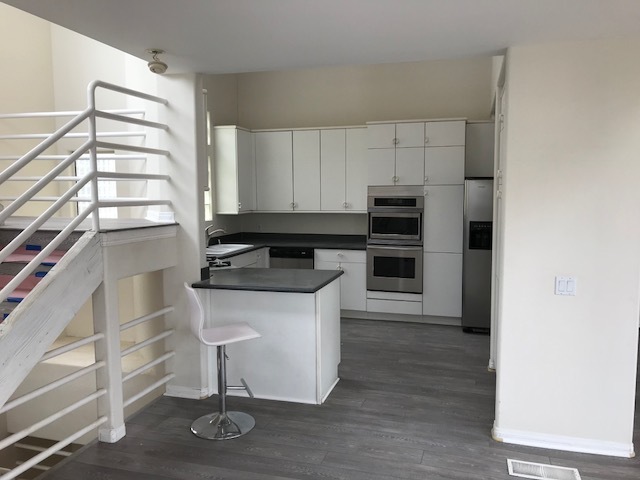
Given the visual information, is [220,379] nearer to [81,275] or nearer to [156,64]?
[81,275]

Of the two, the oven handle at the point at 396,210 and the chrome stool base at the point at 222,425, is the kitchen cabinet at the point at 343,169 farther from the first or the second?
the chrome stool base at the point at 222,425

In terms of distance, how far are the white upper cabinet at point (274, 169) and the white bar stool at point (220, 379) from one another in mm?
3236

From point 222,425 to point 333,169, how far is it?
3739 mm

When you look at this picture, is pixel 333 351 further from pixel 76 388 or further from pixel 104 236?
pixel 76 388

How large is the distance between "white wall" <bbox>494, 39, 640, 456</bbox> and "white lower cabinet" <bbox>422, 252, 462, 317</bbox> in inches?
104

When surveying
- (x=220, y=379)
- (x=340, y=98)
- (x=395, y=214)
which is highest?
(x=340, y=98)

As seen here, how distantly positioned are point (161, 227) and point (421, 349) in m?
2.80

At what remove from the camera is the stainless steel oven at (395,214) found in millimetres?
5758

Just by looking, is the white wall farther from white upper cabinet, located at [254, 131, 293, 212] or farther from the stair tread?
white upper cabinet, located at [254, 131, 293, 212]

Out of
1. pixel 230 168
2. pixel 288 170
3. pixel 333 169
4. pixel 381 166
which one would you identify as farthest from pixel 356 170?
pixel 230 168

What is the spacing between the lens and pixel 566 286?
118 inches

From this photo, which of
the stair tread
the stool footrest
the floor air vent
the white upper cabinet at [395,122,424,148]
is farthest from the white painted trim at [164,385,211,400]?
the white upper cabinet at [395,122,424,148]

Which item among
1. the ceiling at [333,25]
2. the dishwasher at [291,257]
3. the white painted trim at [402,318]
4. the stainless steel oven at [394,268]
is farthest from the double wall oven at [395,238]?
the ceiling at [333,25]

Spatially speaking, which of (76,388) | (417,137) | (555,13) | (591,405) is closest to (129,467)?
(76,388)
